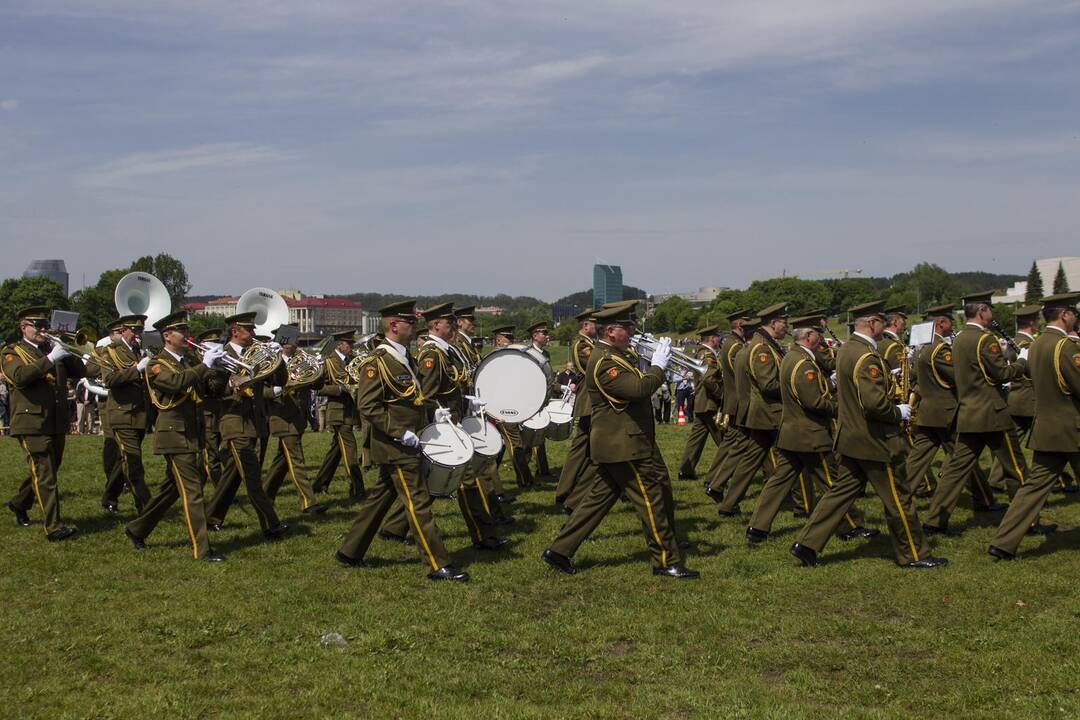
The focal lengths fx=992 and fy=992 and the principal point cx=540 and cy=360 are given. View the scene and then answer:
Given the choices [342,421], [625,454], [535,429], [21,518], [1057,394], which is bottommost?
[21,518]

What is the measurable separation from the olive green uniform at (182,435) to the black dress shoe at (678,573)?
4.48 meters

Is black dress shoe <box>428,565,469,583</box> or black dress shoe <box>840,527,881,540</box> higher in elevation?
black dress shoe <box>428,565,469,583</box>

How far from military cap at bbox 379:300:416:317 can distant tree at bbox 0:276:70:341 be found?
3734 inches

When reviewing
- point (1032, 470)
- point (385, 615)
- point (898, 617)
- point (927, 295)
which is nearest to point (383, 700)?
point (385, 615)

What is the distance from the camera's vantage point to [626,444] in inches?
348

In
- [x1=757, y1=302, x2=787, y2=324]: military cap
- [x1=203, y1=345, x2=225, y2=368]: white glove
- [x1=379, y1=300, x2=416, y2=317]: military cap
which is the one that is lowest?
[x1=203, y1=345, x2=225, y2=368]: white glove

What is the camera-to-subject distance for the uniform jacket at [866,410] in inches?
348

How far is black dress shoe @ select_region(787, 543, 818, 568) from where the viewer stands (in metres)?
9.20

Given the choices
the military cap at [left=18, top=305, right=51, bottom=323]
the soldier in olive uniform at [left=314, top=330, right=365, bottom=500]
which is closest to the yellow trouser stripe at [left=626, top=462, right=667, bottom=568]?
the soldier in olive uniform at [left=314, top=330, right=365, bottom=500]

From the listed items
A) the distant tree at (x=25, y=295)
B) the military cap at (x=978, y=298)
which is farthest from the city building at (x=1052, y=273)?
→ the military cap at (x=978, y=298)

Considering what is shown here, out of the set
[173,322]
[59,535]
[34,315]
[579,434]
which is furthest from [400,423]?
[34,315]

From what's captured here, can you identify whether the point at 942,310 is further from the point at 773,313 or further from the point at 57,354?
the point at 57,354

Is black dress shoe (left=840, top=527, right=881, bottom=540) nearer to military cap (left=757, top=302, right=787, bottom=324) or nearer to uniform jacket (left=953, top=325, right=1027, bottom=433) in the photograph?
uniform jacket (left=953, top=325, right=1027, bottom=433)

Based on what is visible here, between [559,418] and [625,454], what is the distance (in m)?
5.09
